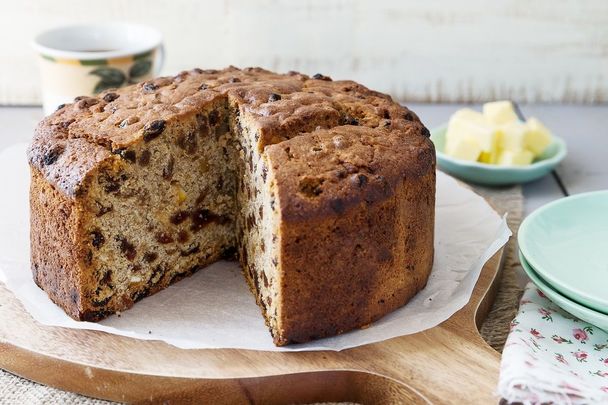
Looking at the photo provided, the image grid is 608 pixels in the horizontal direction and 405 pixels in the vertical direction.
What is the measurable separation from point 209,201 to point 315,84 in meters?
0.60

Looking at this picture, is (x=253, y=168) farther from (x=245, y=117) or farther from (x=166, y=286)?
(x=166, y=286)

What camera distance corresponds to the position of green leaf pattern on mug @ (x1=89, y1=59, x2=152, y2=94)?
153 inches

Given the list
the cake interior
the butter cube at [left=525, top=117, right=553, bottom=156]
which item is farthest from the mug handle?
the butter cube at [left=525, top=117, right=553, bottom=156]

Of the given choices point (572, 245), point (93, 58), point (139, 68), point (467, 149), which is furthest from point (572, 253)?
point (93, 58)

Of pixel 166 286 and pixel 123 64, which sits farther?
pixel 123 64

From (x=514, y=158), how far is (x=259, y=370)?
6.11ft

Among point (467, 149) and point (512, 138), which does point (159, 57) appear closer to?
point (467, 149)

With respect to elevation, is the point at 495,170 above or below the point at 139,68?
below

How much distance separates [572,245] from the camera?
9.72ft

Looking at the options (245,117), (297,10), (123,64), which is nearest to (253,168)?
(245,117)

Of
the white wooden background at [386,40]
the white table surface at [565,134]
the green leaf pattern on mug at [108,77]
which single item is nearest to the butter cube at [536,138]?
the white table surface at [565,134]

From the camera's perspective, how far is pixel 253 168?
282 cm

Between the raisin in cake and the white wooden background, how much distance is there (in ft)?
5.27

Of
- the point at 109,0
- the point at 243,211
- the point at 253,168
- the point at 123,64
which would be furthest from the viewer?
the point at 109,0
